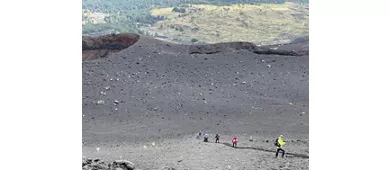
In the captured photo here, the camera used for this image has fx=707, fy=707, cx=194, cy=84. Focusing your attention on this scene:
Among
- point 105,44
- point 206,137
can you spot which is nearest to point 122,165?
point 206,137

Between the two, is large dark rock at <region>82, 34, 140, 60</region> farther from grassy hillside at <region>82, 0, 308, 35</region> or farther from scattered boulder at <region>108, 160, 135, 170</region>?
scattered boulder at <region>108, 160, 135, 170</region>

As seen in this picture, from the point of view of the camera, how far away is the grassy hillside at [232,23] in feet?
23.2

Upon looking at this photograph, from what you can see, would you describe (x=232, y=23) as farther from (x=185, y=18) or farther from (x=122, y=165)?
(x=122, y=165)

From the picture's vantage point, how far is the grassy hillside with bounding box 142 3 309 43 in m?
7.06

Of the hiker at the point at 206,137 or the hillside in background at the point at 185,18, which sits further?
the hillside in background at the point at 185,18

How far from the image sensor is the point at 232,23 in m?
7.07

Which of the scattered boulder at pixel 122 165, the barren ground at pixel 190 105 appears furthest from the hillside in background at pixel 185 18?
the scattered boulder at pixel 122 165

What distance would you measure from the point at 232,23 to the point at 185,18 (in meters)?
0.48

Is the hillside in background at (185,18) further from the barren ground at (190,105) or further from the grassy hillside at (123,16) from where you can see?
the barren ground at (190,105)

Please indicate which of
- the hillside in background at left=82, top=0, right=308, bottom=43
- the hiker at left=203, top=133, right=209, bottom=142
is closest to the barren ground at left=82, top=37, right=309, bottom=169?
the hiker at left=203, top=133, right=209, bottom=142

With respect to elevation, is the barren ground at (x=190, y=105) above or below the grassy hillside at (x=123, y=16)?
below

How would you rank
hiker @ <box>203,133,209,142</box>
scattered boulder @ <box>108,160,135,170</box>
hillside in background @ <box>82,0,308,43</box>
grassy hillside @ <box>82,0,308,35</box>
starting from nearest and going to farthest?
1. scattered boulder @ <box>108,160,135,170</box>
2. hiker @ <box>203,133,209,142</box>
3. hillside in background @ <box>82,0,308,43</box>
4. grassy hillside @ <box>82,0,308,35</box>

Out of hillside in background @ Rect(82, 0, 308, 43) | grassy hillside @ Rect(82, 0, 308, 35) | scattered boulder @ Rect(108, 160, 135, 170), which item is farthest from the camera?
grassy hillside @ Rect(82, 0, 308, 35)
